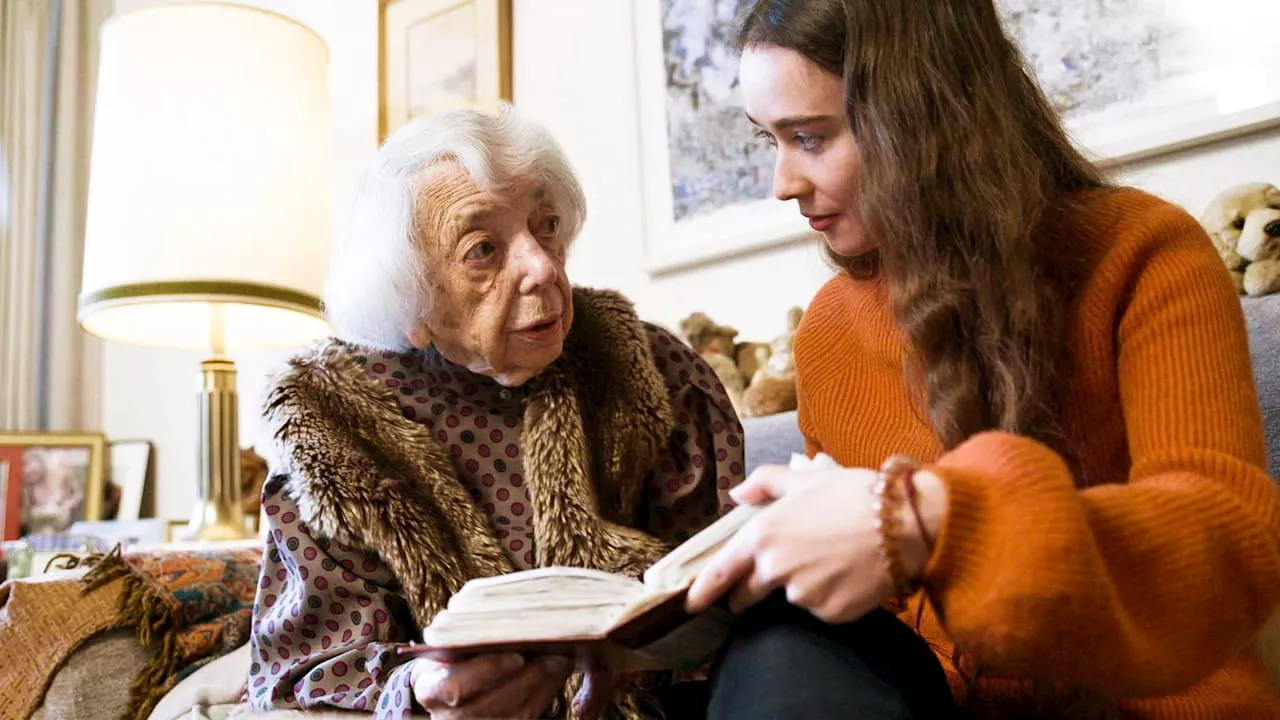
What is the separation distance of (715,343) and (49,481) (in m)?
2.20

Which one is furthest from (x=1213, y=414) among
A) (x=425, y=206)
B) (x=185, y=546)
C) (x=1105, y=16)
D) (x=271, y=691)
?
(x=185, y=546)

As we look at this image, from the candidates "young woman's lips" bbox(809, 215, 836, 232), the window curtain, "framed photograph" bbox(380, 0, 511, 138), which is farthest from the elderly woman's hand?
the window curtain

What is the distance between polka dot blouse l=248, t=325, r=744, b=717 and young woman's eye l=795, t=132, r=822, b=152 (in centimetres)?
35

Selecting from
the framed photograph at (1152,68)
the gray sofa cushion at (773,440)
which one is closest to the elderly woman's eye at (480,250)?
the gray sofa cushion at (773,440)

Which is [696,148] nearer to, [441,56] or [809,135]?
[441,56]

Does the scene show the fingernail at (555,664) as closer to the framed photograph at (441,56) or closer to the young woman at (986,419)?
the young woman at (986,419)

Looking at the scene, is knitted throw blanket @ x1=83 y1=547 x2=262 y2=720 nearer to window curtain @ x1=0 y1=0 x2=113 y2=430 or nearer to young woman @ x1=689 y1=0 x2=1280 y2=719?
young woman @ x1=689 y1=0 x2=1280 y2=719

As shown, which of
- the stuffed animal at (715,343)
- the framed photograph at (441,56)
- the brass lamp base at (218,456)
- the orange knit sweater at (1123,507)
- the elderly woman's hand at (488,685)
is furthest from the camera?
the framed photograph at (441,56)

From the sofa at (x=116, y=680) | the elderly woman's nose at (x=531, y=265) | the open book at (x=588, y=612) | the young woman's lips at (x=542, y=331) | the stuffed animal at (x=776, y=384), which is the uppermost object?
the elderly woman's nose at (x=531, y=265)

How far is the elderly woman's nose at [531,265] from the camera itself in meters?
1.16

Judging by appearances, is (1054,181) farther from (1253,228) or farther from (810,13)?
(1253,228)

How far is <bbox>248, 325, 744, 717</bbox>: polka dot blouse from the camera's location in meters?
1.08

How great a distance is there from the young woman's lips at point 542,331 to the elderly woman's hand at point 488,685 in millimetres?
370

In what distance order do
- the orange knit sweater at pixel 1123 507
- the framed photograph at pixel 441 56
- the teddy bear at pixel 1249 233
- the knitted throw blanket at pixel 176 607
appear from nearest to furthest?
the orange knit sweater at pixel 1123 507
the teddy bear at pixel 1249 233
the knitted throw blanket at pixel 176 607
the framed photograph at pixel 441 56
